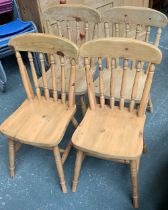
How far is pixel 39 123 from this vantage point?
1.34 m

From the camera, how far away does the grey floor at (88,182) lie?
1375 mm

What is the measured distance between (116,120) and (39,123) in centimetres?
44

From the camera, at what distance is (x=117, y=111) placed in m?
1.37

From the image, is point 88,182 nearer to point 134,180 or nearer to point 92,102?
point 134,180

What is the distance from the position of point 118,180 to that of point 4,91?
1.42 metres

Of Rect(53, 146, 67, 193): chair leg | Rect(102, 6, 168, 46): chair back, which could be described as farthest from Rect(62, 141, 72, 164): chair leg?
Rect(102, 6, 168, 46): chair back

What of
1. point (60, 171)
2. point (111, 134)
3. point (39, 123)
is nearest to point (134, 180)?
point (111, 134)

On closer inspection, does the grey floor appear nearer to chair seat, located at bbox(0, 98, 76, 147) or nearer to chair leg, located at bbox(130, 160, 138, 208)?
chair leg, located at bbox(130, 160, 138, 208)

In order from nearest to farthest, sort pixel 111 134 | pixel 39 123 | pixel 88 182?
1. pixel 111 134
2. pixel 39 123
3. pixel 88 182

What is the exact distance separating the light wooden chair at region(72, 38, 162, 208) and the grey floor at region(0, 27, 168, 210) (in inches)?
4.6

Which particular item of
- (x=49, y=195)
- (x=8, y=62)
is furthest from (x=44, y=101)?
(x=8, y=62)

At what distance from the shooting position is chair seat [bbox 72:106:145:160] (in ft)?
3.73

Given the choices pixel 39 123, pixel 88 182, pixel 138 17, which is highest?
pixel 138 17

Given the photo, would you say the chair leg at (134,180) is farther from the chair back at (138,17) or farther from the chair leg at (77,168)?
the chair back at (138,17)
